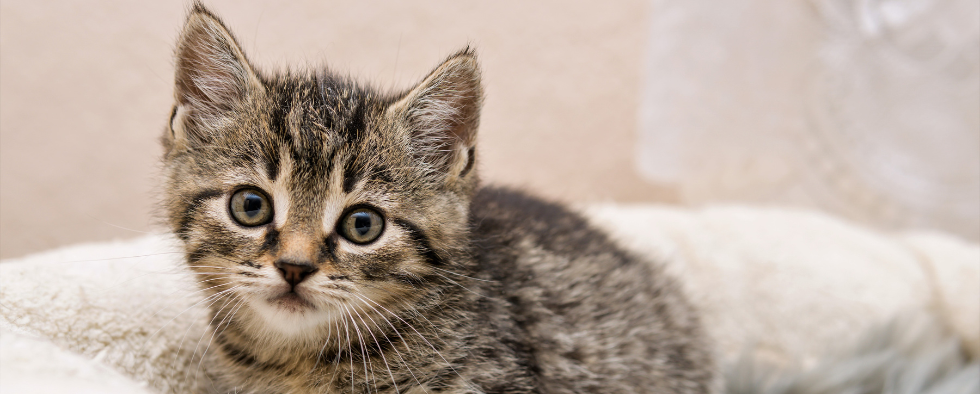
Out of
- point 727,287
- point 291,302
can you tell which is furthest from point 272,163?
point 727,287

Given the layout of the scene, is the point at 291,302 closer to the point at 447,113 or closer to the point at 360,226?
the point at 360,226

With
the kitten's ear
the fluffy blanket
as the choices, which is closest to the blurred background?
the fluffy blanket

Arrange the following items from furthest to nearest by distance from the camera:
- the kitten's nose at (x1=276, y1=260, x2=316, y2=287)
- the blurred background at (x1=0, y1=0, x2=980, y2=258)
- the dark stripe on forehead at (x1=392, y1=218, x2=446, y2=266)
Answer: the blurred background at (x1=0, y1=0, x2=980, y2=258), the dark stripe on forehead at (x1=392, y1=218, x2=446, y2=266), the kitten's nose at (x1=276, y1=260, x2=316, y2=287)

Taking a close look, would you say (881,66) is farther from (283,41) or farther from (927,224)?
(283,41)

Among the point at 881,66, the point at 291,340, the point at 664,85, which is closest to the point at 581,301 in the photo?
the point at 291,340

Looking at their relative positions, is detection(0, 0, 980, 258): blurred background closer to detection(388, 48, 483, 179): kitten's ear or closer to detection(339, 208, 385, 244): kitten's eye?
detection(388, 48, 483, 179): kitten's ear

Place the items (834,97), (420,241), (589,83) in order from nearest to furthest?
(420,241)
(834,97)
(589,83)
